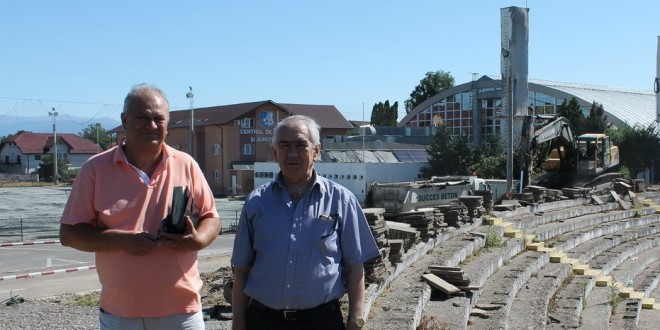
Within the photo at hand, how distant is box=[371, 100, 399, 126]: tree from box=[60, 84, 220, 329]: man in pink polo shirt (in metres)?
86.1

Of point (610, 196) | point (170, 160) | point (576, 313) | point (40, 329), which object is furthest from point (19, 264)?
point (610, 196)

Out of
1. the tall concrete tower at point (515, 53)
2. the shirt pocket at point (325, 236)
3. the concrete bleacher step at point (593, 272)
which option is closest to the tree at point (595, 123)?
the tall concrete tower at point (515, 53)

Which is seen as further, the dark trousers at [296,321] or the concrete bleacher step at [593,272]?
the concrete bleacher step at [593,272]

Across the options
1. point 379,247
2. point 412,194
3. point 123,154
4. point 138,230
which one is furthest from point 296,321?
point 412,194

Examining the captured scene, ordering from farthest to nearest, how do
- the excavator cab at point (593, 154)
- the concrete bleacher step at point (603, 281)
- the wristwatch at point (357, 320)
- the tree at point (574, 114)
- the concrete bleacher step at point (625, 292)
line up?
the tree at point (574, 114), the excavator cab at point (593, 154), the concrete bleacher step at point (603, 281), the concrete bleacher step at point (625, 292), the wristwatch at point (357, 320)

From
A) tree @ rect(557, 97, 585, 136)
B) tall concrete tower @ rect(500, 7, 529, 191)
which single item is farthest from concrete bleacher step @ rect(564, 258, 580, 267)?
tree @ rect(557, 97, 585, 136)

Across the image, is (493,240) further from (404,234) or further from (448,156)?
(448,156)

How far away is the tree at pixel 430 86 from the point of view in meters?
88.6

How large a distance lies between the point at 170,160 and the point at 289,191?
62 cm

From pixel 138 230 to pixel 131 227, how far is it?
0.04 metres

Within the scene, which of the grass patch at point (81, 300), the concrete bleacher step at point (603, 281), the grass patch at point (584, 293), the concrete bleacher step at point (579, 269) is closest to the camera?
the grass patch at point (81, 300)

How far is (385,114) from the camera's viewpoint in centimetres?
9062

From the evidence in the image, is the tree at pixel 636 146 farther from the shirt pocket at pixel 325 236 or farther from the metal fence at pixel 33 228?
the shirt pocket at pixel 325 236

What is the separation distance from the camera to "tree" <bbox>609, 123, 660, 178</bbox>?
4150cm
